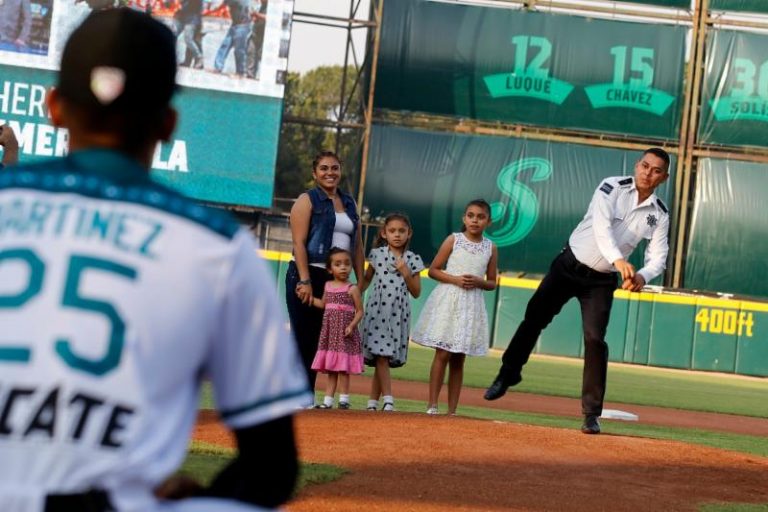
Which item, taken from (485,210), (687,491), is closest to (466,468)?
(687,491)

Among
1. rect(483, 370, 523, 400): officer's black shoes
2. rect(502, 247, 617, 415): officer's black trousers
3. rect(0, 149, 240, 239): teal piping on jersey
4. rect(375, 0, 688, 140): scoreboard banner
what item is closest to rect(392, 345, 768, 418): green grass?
rect(483, 370, 523, 400): officer's black shoes

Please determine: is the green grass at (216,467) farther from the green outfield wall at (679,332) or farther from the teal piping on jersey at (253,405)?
the green outfield wall at (679,332)

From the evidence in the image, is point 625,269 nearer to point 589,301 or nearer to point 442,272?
point 589,301

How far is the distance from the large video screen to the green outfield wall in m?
5.14

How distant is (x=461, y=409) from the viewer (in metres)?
11.9

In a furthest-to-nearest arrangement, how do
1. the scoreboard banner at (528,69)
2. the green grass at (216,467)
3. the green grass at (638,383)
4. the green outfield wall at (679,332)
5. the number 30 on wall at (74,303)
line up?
1. the scoreboard banner at (528,69)
2. the green outfield wall at (679,332)
3. the green grass at (638,383)
4. the green grass at (216,467)
5. the number 30 on wall at (74,303)

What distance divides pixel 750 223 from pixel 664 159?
2254cm

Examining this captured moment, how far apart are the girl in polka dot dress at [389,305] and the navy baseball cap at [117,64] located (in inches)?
301

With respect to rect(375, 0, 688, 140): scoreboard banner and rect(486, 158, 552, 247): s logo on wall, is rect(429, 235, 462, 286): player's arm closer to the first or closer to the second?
rect(486, 158, 552, 247): s logo on wall

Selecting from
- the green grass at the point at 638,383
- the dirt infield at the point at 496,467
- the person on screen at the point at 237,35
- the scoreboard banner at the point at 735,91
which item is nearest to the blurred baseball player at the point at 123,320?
the dirt infield at the point at 496,467

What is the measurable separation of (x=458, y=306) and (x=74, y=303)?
7.86 m

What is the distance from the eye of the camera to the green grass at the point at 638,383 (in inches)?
625

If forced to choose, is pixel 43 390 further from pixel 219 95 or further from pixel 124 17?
pixel 219 95

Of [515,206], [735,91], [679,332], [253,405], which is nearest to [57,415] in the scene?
[253,405]
